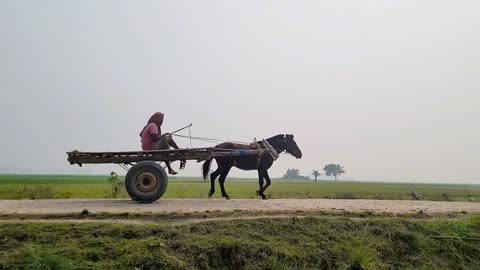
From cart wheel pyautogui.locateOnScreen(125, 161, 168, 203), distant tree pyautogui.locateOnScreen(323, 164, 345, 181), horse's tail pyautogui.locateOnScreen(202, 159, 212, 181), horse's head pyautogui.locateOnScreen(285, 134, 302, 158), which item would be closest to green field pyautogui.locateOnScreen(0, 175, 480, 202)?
horse's head pyautogui.locateOnScreen(285, 134, 302, 158)

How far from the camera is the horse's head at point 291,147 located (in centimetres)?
1535

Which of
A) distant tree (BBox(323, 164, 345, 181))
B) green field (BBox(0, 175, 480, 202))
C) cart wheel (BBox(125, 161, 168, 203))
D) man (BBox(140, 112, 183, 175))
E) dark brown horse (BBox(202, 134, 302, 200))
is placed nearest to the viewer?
cart wheel (BBox(125, 161, 168, 203))

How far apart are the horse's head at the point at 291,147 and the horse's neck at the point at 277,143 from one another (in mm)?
176

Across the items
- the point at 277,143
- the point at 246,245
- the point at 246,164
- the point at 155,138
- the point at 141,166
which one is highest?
the point at 277,143

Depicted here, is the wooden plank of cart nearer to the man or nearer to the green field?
the man

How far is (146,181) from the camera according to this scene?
12.0 m

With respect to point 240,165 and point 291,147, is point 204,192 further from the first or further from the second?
point 240,165

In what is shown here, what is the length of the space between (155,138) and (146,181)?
1595 millimetres

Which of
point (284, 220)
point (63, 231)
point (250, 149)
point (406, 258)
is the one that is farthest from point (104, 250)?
point (250, 149)

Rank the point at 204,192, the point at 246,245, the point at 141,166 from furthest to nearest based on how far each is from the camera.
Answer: the point at 204,192 < the point at 141,166 < the point at 246,245

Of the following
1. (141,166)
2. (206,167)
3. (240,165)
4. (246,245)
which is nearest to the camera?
(246,245)

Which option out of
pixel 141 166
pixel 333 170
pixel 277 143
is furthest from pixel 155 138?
pixel 333 170

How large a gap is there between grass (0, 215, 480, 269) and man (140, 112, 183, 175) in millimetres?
4490

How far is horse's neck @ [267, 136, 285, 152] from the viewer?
599 inches
